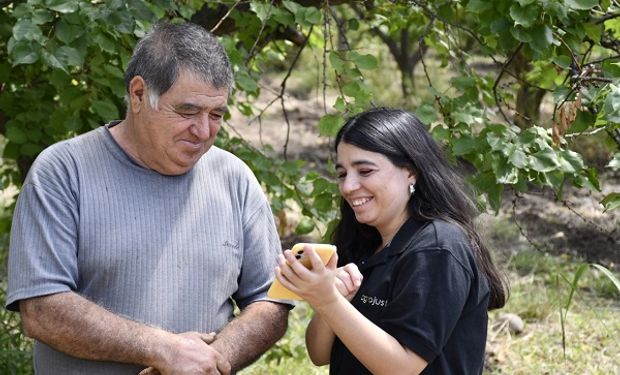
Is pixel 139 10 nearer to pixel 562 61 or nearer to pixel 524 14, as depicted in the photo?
pixel 524 14

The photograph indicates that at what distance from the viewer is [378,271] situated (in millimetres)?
2814

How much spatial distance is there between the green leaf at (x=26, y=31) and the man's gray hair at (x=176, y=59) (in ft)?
1.62

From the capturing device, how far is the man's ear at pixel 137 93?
294 cm

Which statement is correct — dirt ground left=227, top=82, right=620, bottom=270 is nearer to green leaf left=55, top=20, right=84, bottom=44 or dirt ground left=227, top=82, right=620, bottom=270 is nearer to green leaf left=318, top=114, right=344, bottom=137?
green leaf left=318, top=114, right=344, bottom=137

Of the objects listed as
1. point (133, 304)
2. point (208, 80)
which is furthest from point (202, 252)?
point (208, 80)

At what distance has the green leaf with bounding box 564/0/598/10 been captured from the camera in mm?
3434

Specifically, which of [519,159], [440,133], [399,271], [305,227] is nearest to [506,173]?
[519,159]

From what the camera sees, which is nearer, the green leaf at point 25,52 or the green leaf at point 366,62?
the green leaf at point 25,52

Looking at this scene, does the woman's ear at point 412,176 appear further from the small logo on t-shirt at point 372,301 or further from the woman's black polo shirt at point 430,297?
the small logo on t-shirt at point 372,301

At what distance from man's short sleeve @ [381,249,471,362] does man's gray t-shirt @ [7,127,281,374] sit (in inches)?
22.9

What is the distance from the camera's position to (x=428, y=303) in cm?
263

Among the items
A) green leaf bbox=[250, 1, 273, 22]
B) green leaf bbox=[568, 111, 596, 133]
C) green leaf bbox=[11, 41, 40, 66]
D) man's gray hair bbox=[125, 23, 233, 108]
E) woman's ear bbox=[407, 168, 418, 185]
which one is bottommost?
green leaf bbox=[568, 111, 596, 133]

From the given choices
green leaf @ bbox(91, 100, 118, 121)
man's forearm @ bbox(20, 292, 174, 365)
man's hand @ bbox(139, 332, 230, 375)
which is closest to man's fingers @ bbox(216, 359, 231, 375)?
man's hand @ bbox(139, 332, 230, 375)

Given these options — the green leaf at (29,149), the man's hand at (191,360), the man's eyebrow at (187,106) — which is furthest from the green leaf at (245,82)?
the man's hand at (191,360)
